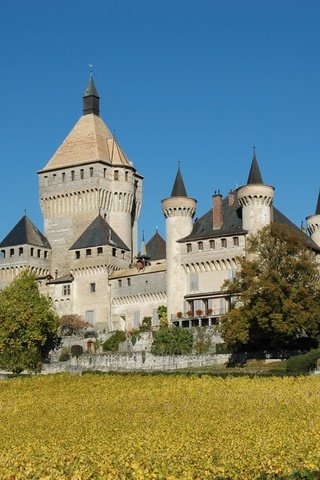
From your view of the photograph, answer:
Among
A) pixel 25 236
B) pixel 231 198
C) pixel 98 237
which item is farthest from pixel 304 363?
pixel 25 236

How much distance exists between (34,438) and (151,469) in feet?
24.8

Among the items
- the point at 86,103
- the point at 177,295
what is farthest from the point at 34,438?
the point at 86,103

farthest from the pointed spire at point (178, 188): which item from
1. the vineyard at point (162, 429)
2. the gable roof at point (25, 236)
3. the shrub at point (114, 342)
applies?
the vineyard at point (162, 429)

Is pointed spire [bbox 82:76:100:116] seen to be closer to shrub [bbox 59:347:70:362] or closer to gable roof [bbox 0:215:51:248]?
gable roof [bbox 0:215:51:248]

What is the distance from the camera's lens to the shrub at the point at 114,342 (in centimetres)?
7750

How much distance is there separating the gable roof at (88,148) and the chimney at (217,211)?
21935mm

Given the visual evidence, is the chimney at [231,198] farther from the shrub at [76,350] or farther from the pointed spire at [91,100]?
the pointed spire at [91,100]

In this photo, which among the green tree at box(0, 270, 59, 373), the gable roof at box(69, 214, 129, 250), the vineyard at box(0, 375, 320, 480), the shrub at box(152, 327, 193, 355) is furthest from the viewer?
the gable roof at box(69, 214, 129, 250)

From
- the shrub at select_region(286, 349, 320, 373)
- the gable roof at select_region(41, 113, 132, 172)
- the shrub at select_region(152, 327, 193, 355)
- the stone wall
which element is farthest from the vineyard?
the gable roof at select_region(41, 113, 132, 172)

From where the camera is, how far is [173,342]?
69.3m

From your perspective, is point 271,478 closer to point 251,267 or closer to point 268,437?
point 268,437

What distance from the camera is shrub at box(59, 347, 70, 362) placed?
75938mm

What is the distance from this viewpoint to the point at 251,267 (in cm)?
6153

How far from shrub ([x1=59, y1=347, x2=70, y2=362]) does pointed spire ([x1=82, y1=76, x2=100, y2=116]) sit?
3600 cm
